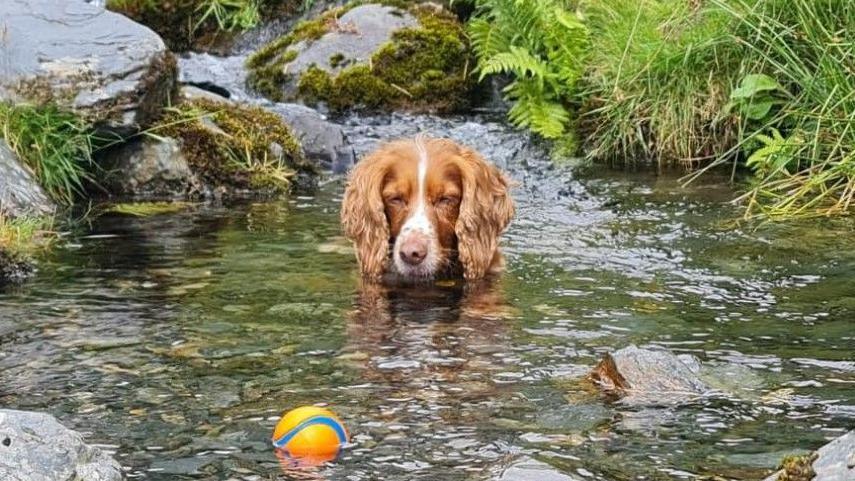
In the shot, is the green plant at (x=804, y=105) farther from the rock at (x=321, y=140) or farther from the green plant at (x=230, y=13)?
the green plant at (x=230, y=13)

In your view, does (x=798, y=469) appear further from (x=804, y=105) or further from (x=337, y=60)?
(x=337, y=60)

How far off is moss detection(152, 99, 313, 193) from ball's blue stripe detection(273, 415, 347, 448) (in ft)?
18.7

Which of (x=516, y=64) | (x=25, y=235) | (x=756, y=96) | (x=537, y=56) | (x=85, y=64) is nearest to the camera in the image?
(x=25, y=235)

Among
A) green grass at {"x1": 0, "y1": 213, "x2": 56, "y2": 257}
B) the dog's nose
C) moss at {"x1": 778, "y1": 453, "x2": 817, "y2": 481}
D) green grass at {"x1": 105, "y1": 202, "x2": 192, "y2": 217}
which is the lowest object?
green grass at {"x1": 105, "y1": 202, "x2": 192, "y2": 217}

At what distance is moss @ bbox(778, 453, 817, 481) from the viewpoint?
3.31 m

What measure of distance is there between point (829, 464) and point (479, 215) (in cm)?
397

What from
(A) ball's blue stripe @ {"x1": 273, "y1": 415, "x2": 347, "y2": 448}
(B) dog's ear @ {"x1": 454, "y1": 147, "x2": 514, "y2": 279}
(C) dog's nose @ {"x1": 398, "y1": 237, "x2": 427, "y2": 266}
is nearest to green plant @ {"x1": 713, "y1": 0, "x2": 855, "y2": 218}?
(B) dog's ear @ {"x1": 454, "y1": 147, "x2": 514, "y2": 279}

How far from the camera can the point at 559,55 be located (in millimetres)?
11281

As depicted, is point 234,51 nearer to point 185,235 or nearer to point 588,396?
point 185,235

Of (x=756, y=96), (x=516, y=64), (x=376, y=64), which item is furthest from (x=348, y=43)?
(x=756, y=96)

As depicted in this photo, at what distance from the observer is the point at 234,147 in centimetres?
1004

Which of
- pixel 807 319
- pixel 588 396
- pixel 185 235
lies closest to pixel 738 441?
pixel 588 396

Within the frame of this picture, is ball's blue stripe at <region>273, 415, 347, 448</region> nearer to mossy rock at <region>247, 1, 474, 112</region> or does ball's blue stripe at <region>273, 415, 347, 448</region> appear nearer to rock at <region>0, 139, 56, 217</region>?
rock at <region>0, 139, 56, 217</region>

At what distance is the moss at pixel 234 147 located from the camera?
9.84 meters
